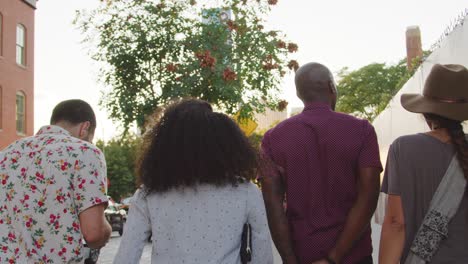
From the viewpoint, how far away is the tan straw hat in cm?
333

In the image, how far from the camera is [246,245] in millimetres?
3090

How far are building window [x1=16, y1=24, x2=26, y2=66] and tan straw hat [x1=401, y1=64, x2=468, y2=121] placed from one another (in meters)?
28.5

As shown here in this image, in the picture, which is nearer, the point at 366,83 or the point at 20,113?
the point at 20,113

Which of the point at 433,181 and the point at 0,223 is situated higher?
the point at 433,181

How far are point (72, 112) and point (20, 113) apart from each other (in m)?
27.8

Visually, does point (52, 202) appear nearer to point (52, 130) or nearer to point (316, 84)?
point (52, 130)

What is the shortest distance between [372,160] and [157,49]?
11698mm

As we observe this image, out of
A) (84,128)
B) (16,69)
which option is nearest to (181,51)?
(84,128)

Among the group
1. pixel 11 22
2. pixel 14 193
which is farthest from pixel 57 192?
pixel 11 22

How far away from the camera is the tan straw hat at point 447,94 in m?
3.33

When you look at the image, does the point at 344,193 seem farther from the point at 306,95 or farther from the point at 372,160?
the point at 306,95

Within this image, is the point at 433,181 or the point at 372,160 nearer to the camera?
the point at 433,181

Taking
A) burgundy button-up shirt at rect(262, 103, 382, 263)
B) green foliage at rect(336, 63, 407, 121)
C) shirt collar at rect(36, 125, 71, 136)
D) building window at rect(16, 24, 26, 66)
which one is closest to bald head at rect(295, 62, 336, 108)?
burgundy button-up shirt at rect(262, 103, 382, 263)

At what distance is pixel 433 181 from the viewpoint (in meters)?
3.22
